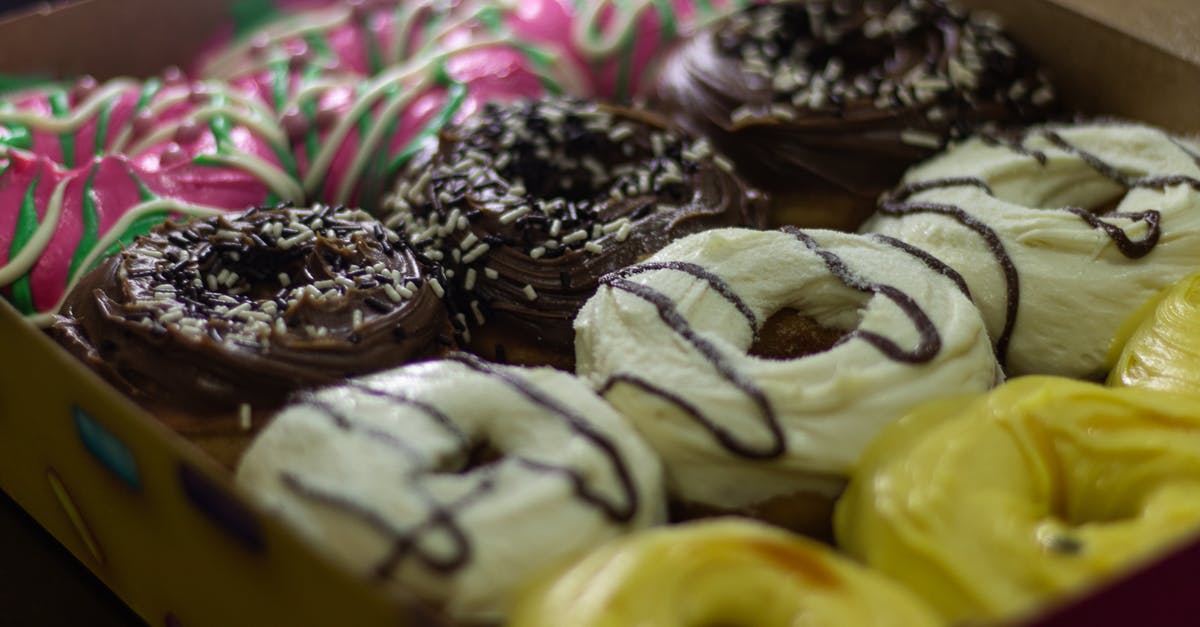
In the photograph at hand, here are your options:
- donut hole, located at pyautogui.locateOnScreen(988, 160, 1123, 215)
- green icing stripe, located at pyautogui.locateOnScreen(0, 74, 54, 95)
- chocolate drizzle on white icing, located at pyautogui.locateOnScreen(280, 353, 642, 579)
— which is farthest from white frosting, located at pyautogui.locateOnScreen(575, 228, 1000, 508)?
green icing stripe, located at pyautogui.locateOnScreen(0, 74, 54, 95)

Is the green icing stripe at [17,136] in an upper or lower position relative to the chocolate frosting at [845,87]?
lower

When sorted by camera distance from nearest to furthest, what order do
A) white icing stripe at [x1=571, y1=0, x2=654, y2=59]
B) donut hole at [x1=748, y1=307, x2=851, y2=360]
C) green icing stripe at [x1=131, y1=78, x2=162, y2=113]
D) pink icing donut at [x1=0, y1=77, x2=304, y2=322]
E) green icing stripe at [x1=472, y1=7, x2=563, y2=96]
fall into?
1. donut hole at [x1=748, y1=307, x2=851, y2=360]
2. pink icing donut at [x1=0, y1=77, x2=304, y2=322]
3. green icing stripe at [x1=131, y1=78, x2=162, y2=113]
4. green icing stripe at [x1=472, y1=7, x2=563, y2=96]
5. white icing stripe at [x1=571, y1=0, x2=654, y2=59]

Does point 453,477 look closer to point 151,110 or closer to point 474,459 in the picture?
point 474,459

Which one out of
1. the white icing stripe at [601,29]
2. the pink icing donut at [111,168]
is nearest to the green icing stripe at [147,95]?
the pink icing donut at [111,168]

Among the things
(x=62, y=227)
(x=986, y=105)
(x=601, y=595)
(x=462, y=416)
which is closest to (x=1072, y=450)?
(x=601, y=595)

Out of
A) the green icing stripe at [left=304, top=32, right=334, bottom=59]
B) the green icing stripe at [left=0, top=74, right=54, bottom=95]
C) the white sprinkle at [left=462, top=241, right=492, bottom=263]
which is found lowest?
the white sprinkle at [left=462, top=241, right=492, bottom=263]

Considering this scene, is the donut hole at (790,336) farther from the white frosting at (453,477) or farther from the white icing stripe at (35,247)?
the white icing stripe at (35,247)

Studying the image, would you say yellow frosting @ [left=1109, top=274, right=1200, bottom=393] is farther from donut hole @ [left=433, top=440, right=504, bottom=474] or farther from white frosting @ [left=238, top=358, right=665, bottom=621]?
donut hole @ [left=433, top=440, right=504, bottom=474]
